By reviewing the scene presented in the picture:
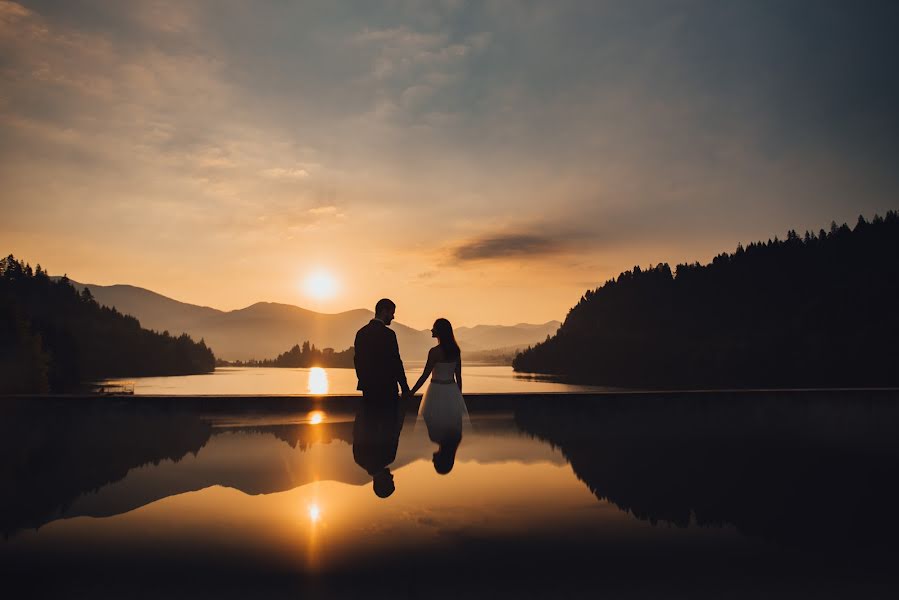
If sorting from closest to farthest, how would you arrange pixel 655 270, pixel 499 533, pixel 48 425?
pixel 499 533
pixel 48 425
pixel 655 270

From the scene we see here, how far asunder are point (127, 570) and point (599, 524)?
4.72 meters

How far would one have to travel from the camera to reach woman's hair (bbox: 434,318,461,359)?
11.2m

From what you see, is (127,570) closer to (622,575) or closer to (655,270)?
(622,575)

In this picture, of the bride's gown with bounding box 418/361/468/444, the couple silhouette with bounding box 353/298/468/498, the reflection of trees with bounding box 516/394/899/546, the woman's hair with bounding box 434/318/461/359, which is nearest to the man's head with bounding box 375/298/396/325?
the couple silhouette with bounding box 353/298/468/498

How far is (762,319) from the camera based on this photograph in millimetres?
138875

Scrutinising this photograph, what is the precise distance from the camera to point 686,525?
6.90 meters

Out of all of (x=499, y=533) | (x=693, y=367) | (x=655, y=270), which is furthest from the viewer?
(x=655, y=270)

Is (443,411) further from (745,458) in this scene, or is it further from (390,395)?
(745,458)

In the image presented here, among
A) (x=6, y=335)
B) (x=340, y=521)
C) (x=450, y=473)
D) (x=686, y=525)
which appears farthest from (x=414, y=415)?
(x=6, y=335)

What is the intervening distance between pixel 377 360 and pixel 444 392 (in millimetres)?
1701

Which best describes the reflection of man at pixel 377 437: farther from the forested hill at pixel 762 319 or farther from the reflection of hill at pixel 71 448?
the forested hill at pixel 762 319

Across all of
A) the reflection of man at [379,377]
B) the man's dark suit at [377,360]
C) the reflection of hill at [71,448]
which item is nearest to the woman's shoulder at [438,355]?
the reflection of man at [379,377]

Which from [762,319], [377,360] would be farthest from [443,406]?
[762,319]

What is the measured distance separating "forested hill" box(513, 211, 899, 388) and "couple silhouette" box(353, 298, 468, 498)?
390 feet
